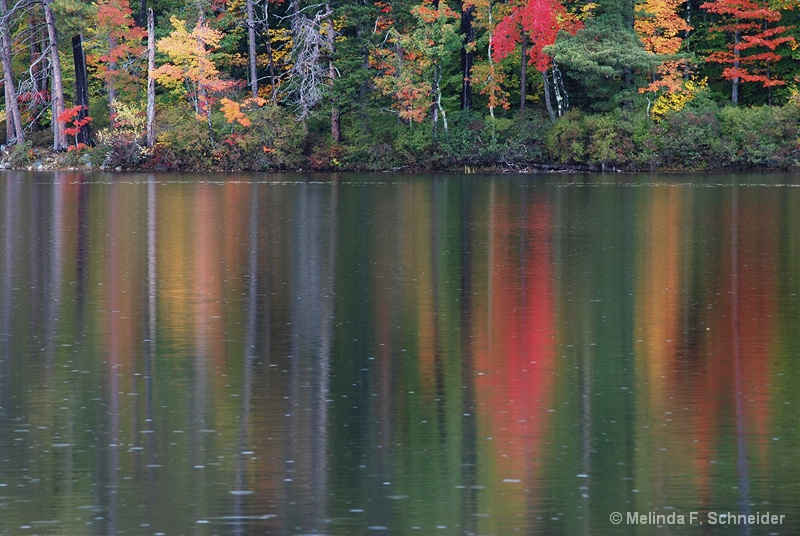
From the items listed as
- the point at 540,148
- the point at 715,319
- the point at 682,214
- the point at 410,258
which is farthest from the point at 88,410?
the point at 540,148

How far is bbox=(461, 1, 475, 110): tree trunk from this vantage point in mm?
60125

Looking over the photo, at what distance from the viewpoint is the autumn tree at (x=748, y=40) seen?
56.2m

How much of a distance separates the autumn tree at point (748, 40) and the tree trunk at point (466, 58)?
1063cm

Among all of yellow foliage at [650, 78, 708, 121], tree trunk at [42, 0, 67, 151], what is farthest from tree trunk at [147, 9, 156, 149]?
yellow foliage at [650, 78, 708, 121]

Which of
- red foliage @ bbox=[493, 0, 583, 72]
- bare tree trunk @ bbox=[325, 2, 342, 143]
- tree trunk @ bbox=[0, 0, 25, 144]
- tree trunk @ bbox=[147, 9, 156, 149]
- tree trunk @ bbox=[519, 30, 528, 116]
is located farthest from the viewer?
tree trunk @ bbox=[0, 0, 25, 144]

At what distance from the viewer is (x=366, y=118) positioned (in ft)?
196

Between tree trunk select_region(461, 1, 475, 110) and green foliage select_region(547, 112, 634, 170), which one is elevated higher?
tree trunk select_region(461, 1, 475, 110)

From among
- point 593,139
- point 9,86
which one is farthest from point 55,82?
point 593,139

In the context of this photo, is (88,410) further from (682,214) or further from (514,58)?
(514,58)

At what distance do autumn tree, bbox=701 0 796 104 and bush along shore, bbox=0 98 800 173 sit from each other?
1.71 meters

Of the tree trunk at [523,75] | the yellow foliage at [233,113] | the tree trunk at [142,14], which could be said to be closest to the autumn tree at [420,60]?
the tree trunk at [523,75]

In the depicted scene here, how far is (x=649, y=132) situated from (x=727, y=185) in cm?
1116

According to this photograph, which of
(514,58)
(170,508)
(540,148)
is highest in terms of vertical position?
(514,58)

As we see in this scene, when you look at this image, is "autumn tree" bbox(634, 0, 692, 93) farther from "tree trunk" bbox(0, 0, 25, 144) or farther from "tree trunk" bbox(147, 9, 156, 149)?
"tree trunk" bbox(0, 0, 25, 144)
